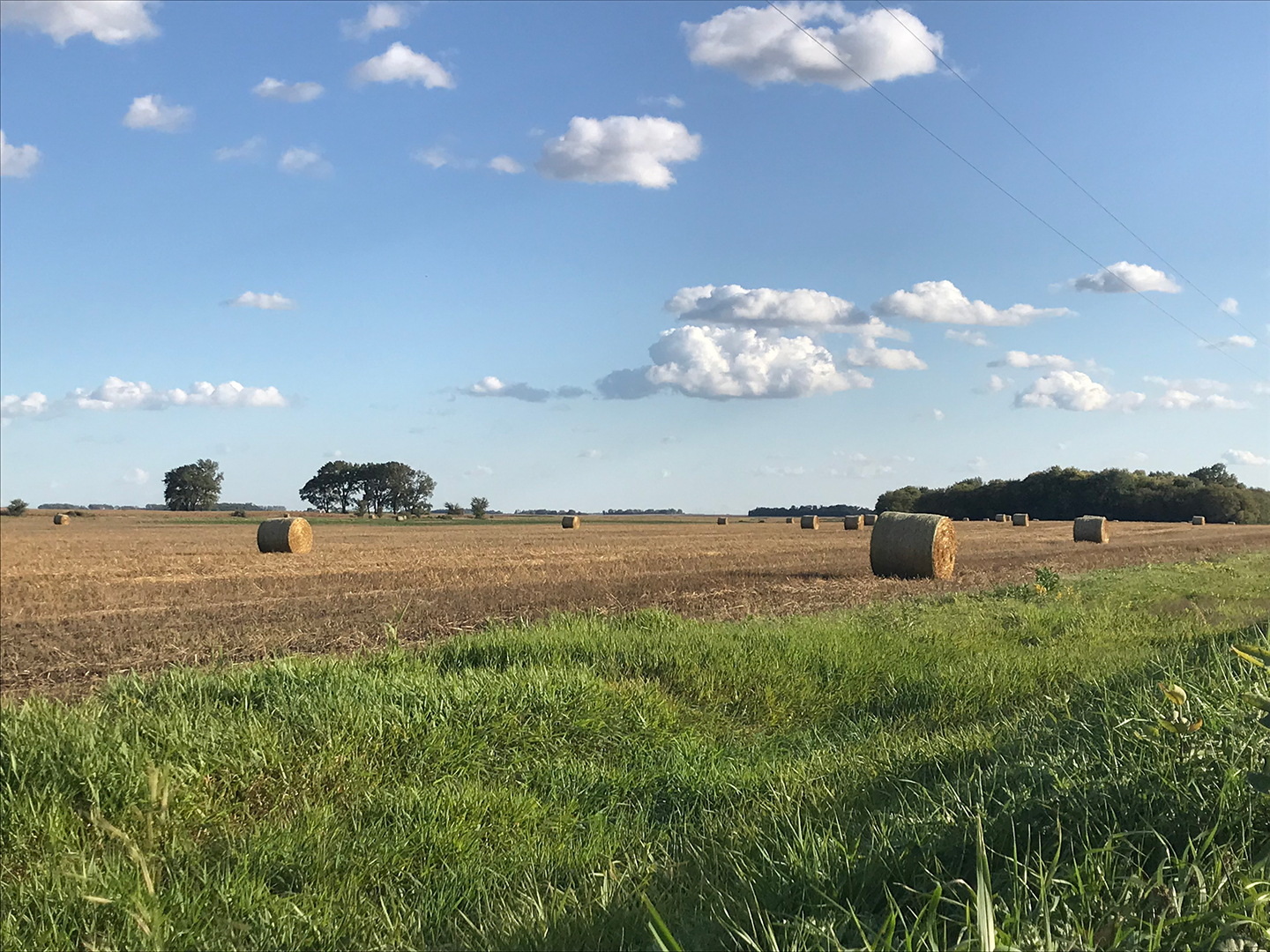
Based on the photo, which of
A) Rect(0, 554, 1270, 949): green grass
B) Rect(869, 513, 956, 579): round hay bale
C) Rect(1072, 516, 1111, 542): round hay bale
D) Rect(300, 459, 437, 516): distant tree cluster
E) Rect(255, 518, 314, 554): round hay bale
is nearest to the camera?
Rect(0, 554, 1270, 949): green grass

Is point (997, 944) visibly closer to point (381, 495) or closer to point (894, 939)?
point (894, 939)

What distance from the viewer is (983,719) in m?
7.12

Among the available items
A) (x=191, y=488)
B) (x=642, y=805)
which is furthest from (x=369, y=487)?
(x=642, y=805)

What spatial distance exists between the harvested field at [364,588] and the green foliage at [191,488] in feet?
361

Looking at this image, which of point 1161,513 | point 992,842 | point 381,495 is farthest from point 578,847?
point 381,495

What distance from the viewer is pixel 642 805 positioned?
5.34 meters

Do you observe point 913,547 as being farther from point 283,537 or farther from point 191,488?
point 191,488

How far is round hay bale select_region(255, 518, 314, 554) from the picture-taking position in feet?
112

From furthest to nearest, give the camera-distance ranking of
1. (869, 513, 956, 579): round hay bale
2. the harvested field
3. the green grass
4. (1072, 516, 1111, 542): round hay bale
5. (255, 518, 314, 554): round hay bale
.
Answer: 1. (1072, 516, 1111, 542): round hay bale
2. (255, 518, 314, 554): round hay bale
3. (869, 513, 956, 579): round hay bale
4. the harvested field
5. the green grass

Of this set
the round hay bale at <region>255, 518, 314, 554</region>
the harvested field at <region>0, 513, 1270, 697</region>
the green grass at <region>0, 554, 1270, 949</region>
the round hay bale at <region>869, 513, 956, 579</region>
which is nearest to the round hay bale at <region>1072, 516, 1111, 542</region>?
the harvested field at <region>0, 513, 1270, 697</region>

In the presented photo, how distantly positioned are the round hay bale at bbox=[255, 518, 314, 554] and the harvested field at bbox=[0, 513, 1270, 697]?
609mm

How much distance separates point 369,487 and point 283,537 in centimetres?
11014

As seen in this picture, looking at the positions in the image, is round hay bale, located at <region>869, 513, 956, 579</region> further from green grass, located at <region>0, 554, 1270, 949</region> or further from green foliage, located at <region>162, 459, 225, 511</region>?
green foliage, located at <region>162, 459, 225, 511</region>

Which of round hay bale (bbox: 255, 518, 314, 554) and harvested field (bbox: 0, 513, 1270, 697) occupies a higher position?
round hay bale (bbox: 255, 518, 314, 554)
